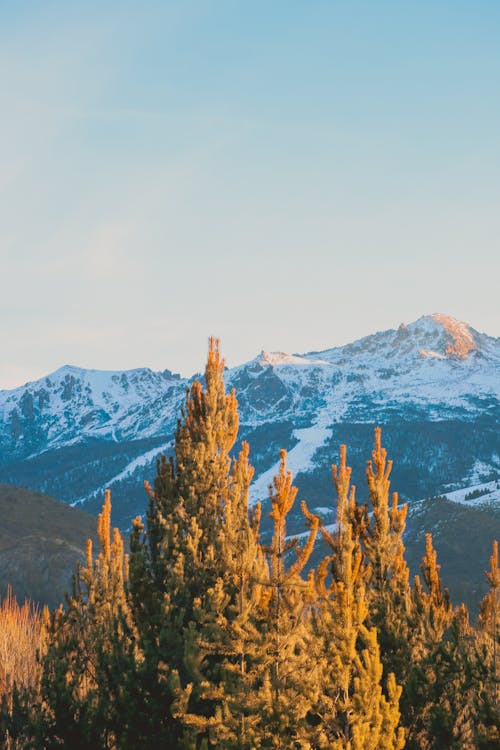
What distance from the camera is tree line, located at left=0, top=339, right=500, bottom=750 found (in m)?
11.7

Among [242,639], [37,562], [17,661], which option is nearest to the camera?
[242,639]

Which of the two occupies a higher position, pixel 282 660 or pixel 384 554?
pixel 384 554

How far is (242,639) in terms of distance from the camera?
12.5 metres

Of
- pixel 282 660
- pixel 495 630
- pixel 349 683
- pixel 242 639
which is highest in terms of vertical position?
pixel 242 639

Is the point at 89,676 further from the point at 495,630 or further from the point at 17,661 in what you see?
the point at 495,630

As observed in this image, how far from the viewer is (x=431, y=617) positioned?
17.3 meters

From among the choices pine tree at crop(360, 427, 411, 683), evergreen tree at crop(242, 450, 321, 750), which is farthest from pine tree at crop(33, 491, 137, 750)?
pine tree at crop(360, 427, 411, 683)

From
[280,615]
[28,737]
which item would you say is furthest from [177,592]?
[28,737]

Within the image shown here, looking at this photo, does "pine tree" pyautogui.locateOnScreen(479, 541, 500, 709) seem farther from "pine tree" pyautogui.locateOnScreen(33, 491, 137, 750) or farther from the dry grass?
the dry grass

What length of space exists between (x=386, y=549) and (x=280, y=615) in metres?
6.66

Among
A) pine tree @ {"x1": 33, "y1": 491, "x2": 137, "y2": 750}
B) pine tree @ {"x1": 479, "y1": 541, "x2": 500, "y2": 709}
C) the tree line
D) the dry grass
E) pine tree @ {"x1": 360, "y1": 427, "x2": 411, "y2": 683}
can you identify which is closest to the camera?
the tree line

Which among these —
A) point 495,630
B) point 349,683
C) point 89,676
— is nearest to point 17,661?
point 89,676

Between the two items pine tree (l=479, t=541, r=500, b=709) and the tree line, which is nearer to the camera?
the tree line

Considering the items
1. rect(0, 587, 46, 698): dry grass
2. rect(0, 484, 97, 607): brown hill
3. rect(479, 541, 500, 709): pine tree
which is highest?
rect(479, 541, 500, 709): pine tree
